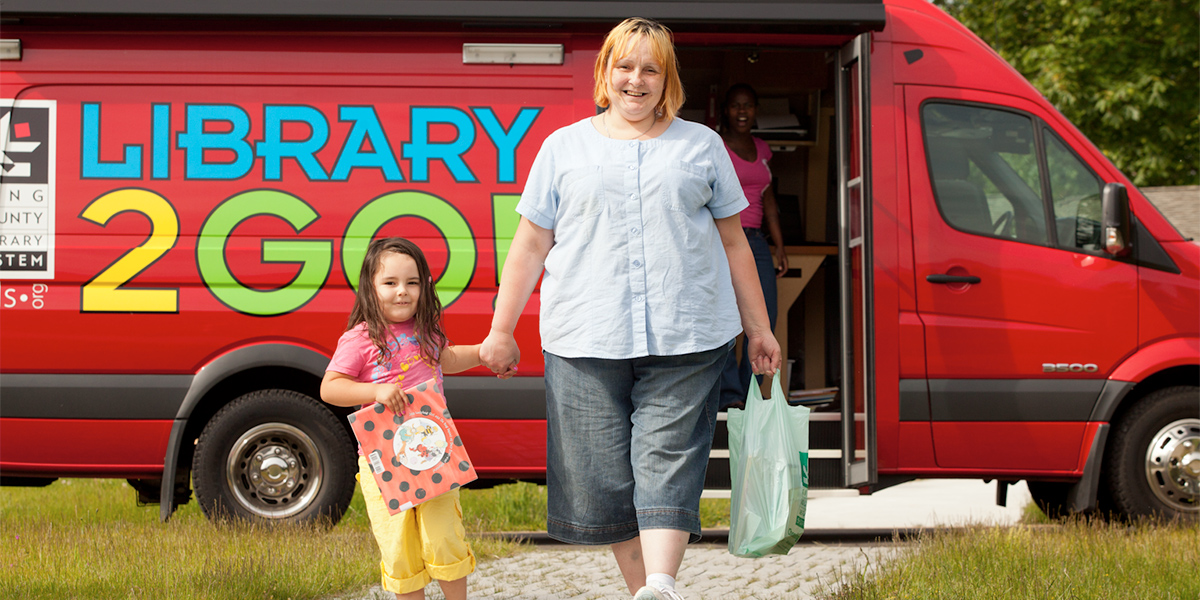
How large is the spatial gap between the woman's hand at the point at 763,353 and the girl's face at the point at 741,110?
3.37 meters

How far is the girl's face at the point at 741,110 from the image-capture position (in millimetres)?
6355

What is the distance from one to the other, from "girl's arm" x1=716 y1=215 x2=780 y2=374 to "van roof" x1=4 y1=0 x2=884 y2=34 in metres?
2.13

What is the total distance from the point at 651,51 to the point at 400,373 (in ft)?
4.06

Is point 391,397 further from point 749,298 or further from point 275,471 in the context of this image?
point 275,471

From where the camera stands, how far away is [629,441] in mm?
3172

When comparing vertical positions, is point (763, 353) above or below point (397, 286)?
below

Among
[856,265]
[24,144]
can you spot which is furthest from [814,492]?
[24,144]

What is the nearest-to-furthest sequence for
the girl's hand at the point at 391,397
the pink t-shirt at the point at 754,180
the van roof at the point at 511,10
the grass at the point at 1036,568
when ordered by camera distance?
the girl's hand at the point at 391,397 < the grass at the point at 1036,568 < the van roof at the point at 511,10 < the pink t-shirt at the point at 754,180

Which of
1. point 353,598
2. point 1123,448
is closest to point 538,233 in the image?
point 353,598

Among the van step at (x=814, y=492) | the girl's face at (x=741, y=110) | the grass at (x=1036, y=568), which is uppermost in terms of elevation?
the girl's face at (x=741, y=110)

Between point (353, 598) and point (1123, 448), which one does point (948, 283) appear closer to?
point (1123, 448)

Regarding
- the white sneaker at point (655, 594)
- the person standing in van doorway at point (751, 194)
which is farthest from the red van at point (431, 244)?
the white sneaker at point (655, 594)

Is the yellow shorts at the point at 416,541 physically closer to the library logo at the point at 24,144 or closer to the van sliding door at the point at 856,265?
the van sliding door at the point at 856,265

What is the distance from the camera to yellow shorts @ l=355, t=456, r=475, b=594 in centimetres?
324
